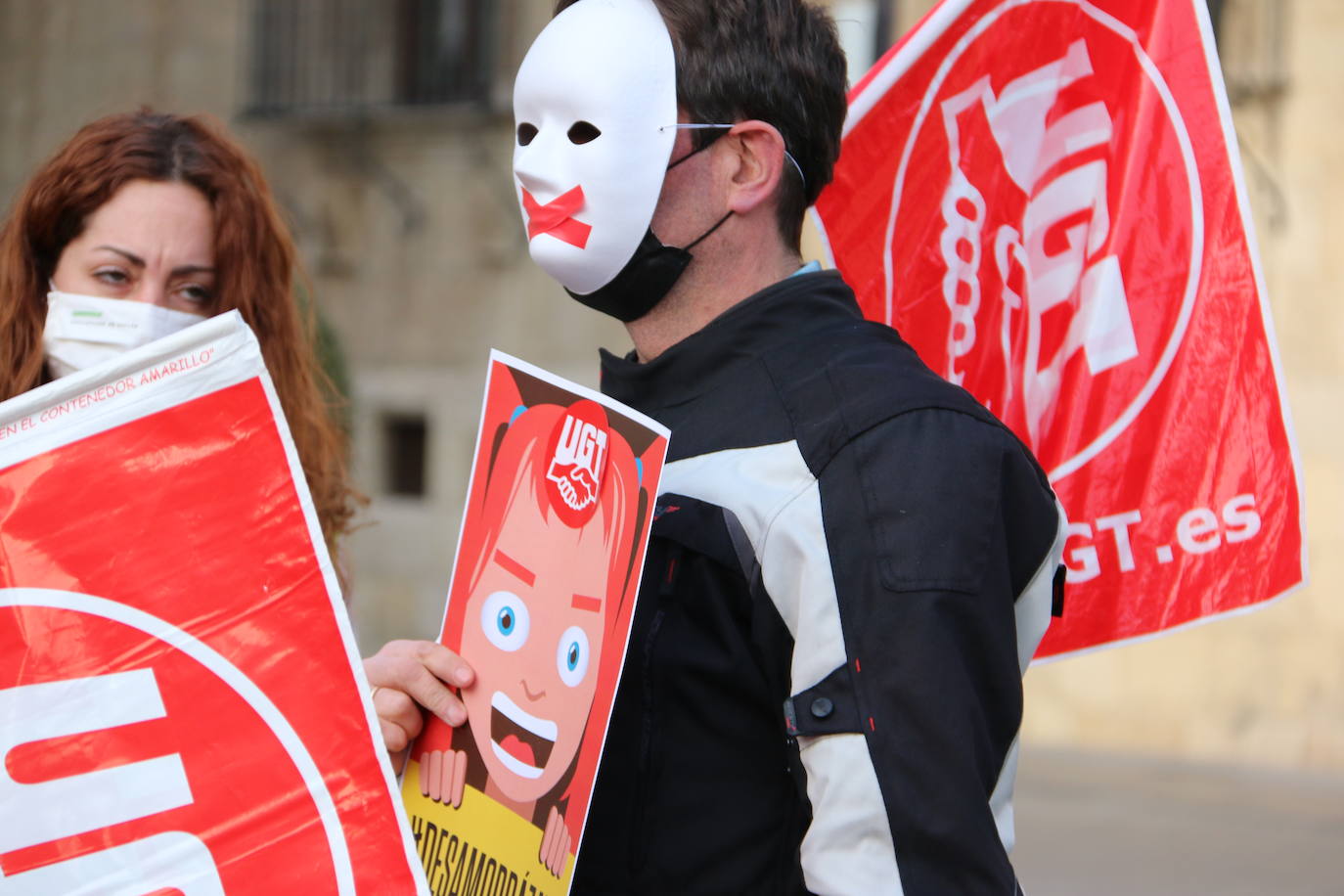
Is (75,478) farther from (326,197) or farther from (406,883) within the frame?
(326,197)

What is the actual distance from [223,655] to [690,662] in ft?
1.60

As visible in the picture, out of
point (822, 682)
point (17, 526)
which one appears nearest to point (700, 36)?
point (822, 682)

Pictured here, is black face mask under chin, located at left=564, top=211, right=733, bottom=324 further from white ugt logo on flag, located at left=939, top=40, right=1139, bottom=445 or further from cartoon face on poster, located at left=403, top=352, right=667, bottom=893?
white ugt logo on flag, located at left=939, top=40, right=1139, bottom=445

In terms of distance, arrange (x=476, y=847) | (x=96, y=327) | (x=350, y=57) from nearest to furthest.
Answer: (x=476, y=847)
(x=96, y=327)
(x=350, y=57)

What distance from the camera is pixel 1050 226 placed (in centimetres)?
228

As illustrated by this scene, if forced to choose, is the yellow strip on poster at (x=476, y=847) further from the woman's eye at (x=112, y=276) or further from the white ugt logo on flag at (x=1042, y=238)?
the woman's eye at (x=112, y=276)

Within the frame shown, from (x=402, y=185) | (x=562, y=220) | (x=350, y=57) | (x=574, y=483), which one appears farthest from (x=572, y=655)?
(x=350, y=57)

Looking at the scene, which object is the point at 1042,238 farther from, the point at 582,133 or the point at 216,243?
the point at 216,243

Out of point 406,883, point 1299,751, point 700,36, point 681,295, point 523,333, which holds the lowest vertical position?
point 1299,751

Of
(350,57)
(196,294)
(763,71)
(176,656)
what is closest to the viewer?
(176,656)

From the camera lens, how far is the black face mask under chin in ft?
6.15

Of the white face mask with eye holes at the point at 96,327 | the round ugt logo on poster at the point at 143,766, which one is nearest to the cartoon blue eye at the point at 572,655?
the round ugt logo on poster at the point at 143,766

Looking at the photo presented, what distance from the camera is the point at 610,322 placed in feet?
33.0

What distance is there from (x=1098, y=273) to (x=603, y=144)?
0.79 m
